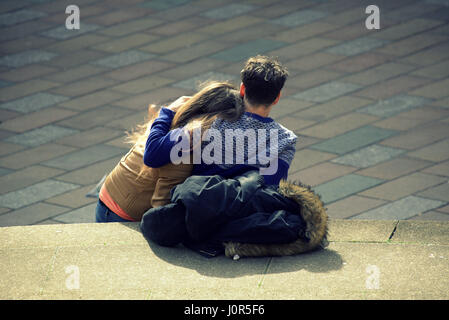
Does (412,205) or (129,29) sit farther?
(129,29)

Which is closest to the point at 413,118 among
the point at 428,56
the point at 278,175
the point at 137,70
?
the point at 428,56

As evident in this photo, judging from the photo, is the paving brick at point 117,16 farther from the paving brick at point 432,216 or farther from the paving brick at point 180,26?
the paving brick at point 432,216

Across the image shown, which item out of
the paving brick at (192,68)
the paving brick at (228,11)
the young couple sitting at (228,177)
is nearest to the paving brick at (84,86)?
the paving brick at (192,68)

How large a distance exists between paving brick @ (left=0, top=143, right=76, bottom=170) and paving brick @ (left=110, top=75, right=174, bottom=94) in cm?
122

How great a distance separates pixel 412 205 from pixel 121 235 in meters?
2.34

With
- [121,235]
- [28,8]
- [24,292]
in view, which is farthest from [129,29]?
[24,292]

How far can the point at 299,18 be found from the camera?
9.07 meters

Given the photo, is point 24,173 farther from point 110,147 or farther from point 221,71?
point 221,71

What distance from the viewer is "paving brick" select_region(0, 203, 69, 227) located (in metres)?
5.31

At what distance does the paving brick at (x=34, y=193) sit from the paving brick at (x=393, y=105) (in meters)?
2.74

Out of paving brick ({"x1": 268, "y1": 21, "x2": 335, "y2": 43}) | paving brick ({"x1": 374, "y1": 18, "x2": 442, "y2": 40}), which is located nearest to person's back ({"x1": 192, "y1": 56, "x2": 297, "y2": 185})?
paving brick ({"x1": 268, "y1": 21, "x2": 335, "y2": 43})

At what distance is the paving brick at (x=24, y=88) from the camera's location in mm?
7355

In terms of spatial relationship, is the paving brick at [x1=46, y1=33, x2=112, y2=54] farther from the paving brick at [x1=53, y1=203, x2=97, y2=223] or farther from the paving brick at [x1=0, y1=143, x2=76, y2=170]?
the paving brick at [x1=53, y1=203, x2=97, y2=223]

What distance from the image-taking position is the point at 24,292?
11.1 ft
